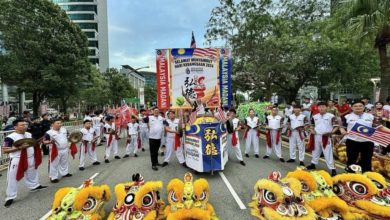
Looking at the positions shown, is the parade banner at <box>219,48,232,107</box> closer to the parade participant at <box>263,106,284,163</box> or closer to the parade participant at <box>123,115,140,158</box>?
the parade participant at <box>263,106,284,163</box>

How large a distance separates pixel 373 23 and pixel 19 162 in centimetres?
1151

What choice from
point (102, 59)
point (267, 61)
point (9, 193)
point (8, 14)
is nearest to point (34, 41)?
point (8, 14)

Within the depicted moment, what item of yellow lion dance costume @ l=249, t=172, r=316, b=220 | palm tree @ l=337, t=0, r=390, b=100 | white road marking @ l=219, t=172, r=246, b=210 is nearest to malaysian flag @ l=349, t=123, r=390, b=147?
yellow lion dance costume @ l=249, t=172, r=316, b=220

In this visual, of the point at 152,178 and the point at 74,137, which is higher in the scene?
the point at 74,137

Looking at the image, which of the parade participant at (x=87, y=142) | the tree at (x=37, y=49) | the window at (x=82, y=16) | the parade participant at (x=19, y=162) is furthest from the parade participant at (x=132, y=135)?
the window at (x=82, y=16)

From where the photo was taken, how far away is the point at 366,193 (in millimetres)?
4305

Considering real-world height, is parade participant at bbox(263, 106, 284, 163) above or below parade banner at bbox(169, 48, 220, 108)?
below

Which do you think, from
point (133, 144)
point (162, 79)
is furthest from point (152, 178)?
point (133, 144)

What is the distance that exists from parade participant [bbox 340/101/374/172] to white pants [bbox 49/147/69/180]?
6.74 meters

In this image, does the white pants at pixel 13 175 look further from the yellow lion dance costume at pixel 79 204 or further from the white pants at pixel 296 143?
the white pants at pixel 296 143

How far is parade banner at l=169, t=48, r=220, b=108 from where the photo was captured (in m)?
9.19

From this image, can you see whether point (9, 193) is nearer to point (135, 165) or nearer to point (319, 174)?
point (135, 165)

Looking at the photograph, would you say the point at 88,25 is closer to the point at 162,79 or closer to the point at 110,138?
the point at 110,138

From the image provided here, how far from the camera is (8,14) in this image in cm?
2133
